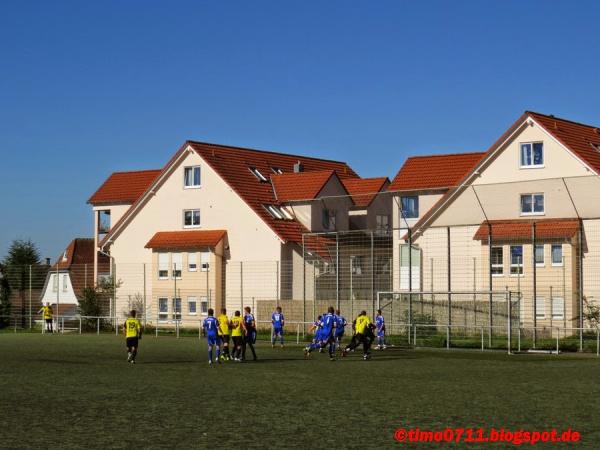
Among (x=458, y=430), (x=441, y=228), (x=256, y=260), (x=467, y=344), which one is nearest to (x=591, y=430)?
(x=458, y=430)

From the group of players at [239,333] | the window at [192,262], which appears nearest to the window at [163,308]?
the window at [192,262]

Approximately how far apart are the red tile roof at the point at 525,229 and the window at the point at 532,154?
10.3 metres

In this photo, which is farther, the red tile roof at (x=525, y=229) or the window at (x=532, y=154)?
the window at (x=532, y=154)

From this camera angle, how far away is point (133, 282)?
62.3 metres

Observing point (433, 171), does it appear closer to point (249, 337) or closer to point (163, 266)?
point (163, 266)

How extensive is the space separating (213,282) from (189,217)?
559cm

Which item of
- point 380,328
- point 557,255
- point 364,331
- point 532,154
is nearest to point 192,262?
point 532,154

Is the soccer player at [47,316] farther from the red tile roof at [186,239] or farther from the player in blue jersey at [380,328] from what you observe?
the player in blue jersey at [380,328]

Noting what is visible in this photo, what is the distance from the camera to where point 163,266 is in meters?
62.9

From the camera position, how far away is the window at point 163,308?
58625 millimetres

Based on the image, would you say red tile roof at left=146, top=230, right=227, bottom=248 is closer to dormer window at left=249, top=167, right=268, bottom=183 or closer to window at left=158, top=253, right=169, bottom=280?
window at left=158, top=253, right=169, bottom=280

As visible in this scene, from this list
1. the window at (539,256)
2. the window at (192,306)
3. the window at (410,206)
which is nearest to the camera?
the window at (539,256)

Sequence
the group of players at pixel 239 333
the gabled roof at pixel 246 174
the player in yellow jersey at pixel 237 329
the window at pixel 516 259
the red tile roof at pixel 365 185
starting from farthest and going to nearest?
the red tile roof at pixel 365 185 < the gabled roof at pixel 246 174 < the window at pixel 516 259 < the player in yellow jersey at pixel 237 329 < the group of players at pixel 239 333

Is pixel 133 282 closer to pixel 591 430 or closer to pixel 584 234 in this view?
pixel 584 234
